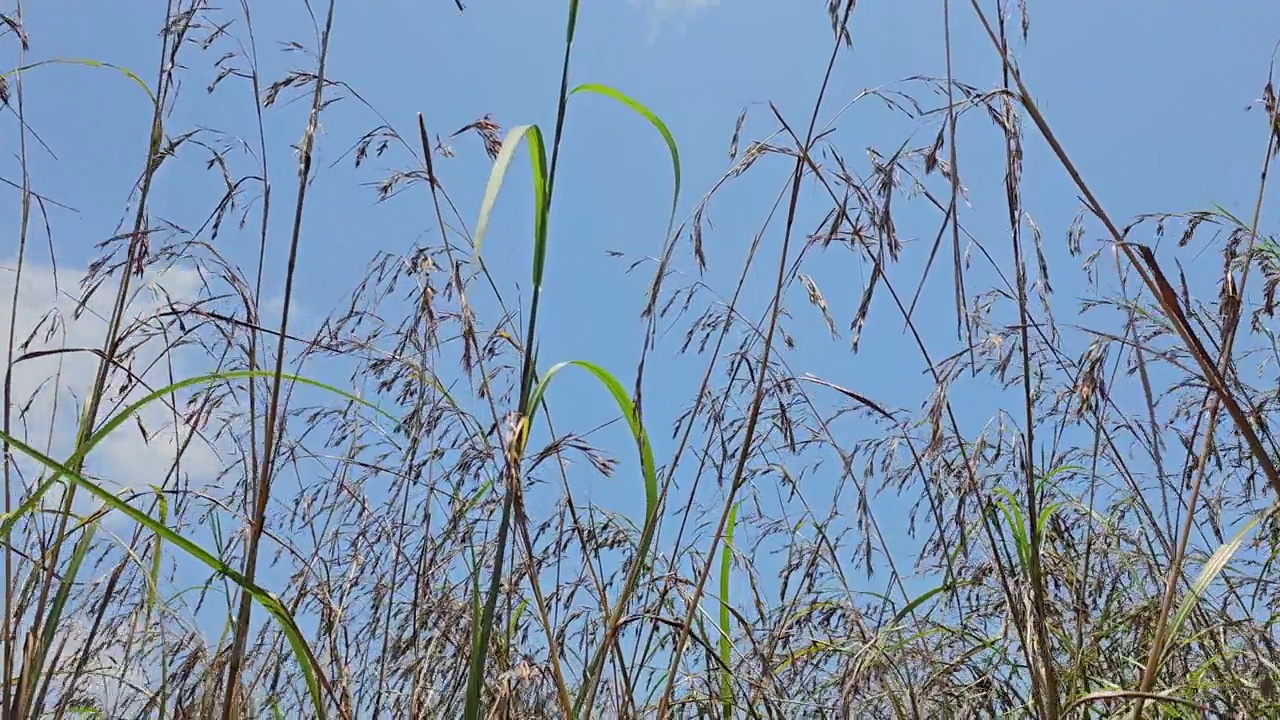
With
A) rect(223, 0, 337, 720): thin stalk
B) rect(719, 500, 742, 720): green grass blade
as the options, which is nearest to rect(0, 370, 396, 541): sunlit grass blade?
rect(223, 0, 337, 720): thin stalk

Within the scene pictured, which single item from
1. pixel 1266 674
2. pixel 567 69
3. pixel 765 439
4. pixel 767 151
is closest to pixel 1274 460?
pixel 1266 674

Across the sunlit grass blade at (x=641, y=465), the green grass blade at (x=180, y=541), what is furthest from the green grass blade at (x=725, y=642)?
the green grass blade at (x=180, y=541)

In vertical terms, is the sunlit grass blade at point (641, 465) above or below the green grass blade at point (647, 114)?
below

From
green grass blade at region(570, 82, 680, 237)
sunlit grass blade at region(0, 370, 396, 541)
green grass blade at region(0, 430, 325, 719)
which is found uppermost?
green grass blade at region(570, 82, 680, 237)

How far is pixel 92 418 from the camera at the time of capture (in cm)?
124

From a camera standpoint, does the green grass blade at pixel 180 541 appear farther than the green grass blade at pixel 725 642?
No

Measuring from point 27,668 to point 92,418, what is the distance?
315 mm

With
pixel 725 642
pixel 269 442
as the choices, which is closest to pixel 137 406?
pixel 269 442

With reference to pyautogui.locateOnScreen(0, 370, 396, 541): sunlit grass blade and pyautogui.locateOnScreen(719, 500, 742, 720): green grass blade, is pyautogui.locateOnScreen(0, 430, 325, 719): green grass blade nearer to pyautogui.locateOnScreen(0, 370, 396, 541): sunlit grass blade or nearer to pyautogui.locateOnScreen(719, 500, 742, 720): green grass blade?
pyautogui.locateOnScreen(0, 370, 396, 541): sunlit grass blade

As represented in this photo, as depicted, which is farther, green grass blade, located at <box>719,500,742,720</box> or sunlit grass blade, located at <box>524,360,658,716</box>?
green grass blade, located at <box>719,500,742,720</box>

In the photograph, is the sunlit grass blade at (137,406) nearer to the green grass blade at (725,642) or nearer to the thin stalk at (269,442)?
the thin stalk at (269,442)

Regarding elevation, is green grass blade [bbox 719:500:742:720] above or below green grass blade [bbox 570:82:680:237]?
below

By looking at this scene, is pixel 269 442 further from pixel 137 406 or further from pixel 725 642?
pixel 725 642

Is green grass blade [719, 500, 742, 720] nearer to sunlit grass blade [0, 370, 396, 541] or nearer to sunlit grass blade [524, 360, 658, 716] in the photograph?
sunlit grass blade [524, 360, 658, 716]
